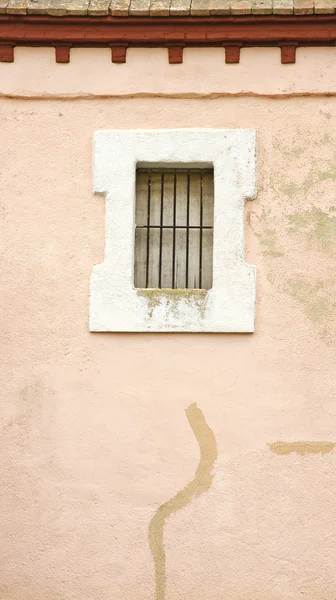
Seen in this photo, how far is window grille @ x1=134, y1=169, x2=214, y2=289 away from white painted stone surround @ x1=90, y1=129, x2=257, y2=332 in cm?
18

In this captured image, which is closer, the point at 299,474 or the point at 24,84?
the point at 299,474

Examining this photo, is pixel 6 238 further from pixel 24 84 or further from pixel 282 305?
pixel 282 305

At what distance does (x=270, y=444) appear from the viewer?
6465 millimetres

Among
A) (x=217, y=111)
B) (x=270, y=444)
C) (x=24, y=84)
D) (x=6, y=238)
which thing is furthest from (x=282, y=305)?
(x=24, y=84)

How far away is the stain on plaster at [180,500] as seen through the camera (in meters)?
6.44

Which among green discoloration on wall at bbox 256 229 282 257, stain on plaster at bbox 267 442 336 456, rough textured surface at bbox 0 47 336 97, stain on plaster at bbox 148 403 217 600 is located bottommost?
stain on plaster at bbox 148 403 217 600

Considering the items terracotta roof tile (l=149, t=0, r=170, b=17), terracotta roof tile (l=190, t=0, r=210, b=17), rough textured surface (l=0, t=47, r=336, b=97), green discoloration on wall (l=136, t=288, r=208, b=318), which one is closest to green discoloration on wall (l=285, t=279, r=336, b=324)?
green discoloration on wall (l=136, t=288, r=208, b=318)

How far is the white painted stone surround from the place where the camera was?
6.58 m

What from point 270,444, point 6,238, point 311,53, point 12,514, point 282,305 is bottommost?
point 12,514

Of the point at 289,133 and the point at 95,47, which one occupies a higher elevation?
the point at 95,47

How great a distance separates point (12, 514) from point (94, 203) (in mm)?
2352

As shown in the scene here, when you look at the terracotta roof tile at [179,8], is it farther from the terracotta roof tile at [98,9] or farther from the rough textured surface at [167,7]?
the terracotta roof tile at [98,9]

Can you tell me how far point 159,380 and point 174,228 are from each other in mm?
1176

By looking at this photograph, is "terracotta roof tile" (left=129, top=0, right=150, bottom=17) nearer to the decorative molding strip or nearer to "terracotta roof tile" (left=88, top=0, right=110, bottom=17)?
the decorative molding strip
